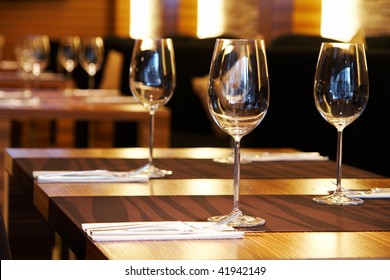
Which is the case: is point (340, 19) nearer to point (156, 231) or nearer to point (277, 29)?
point (277, 29)

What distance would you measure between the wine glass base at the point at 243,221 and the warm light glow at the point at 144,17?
33.9 feet

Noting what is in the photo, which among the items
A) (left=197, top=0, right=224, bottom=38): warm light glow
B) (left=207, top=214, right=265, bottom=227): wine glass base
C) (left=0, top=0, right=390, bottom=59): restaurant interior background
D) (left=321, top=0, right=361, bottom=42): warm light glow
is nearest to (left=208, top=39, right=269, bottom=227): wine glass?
(left=207, top=214, right=265, bottom=227): wine glass base

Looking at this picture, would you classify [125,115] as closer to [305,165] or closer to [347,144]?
[347,144]

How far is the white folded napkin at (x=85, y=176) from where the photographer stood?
1714 millimetres

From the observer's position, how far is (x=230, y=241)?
1217 millimetres

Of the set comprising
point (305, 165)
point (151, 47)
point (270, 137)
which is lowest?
point (270, 137)

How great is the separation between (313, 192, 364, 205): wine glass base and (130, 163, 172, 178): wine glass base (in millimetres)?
371

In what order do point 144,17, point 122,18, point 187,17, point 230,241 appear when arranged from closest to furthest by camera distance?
point 230,241 → point 187,17 → point 144,17 → point 122,18

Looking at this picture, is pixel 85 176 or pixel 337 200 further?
pixel 85 176

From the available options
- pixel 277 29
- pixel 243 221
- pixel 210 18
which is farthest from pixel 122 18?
pixel 243 221

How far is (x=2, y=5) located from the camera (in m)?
12.1

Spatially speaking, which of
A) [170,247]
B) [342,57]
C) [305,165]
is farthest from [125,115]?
[170,247]

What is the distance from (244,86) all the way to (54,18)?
11.4m
